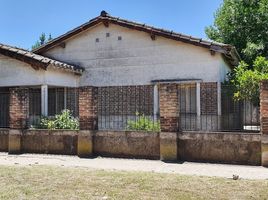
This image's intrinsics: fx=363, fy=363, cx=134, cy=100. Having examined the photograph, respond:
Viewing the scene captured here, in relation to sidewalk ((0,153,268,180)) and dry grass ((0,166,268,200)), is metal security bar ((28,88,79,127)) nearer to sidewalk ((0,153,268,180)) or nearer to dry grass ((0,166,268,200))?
sidewalk ((0,153,268,180))

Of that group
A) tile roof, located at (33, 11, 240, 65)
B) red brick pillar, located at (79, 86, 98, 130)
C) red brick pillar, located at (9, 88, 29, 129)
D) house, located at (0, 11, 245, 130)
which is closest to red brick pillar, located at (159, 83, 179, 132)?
red brick pillar, located at (79, 86, 98, 130)

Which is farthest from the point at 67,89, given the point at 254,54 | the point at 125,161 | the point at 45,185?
the point at 254,54

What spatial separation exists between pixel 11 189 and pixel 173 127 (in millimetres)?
4590

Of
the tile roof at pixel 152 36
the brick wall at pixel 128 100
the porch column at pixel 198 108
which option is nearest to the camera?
the tile roof at pixel 152 36

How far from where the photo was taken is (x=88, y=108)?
423 inches

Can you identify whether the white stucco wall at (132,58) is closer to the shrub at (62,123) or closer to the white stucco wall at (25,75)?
the white stucco wall at (25,75)

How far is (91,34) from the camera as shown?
1667 centimetres

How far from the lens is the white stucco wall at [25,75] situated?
48.7 feet

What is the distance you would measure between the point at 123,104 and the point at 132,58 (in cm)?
213

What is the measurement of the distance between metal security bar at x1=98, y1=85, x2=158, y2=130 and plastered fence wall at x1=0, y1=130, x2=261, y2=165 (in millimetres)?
3842

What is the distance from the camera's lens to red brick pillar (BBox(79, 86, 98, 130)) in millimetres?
10688

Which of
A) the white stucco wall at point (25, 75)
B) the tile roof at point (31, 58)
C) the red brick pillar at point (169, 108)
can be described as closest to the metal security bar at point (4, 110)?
the white stucco wall at point (25, 75)

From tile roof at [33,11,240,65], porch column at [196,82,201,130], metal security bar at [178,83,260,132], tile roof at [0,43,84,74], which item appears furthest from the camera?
tile roof at [0,43,84,74]

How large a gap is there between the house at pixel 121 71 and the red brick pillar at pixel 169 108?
14.7ft
